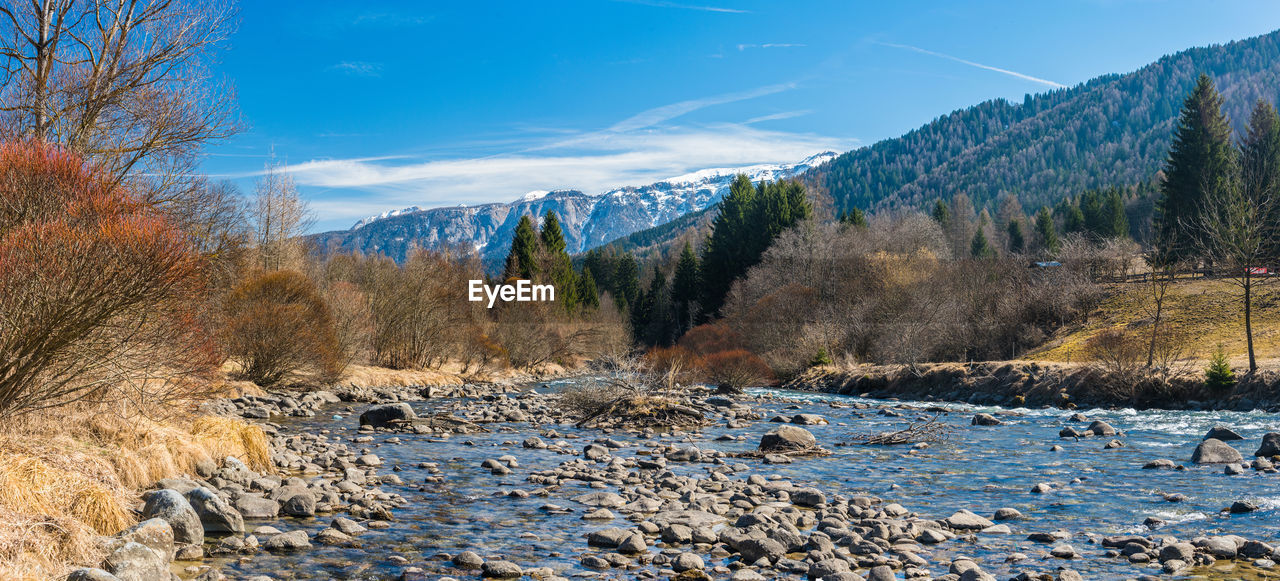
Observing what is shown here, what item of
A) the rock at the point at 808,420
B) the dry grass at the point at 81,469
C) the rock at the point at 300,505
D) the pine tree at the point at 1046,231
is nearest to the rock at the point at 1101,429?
the rock at the point at 808,420

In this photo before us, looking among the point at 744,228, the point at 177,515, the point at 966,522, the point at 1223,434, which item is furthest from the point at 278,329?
the point at 744,228

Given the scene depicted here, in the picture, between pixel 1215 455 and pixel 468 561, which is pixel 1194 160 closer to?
pixel 1215 455

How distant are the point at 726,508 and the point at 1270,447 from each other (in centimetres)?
1205

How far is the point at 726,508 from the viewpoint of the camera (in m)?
11.9

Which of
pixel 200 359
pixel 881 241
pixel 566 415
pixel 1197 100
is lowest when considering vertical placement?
pixel 566 415

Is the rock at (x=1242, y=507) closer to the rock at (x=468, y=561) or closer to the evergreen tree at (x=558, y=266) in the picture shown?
the rock at (x=468, y=561)

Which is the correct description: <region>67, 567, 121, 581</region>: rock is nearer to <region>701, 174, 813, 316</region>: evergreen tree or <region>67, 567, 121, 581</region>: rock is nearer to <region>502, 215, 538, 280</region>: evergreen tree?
<region>701, 174, 813, 316</region>: evergreen tree

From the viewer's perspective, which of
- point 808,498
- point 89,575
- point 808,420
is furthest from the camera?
point 808,420

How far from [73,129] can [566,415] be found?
1616cm

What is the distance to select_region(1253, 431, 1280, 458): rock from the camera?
1548cm

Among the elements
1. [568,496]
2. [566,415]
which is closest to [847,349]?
[566,415]

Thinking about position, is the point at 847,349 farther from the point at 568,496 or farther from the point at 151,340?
the point at 151,340

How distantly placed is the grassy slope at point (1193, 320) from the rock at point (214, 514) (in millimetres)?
33829

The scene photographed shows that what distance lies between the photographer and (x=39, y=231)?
961 cm
